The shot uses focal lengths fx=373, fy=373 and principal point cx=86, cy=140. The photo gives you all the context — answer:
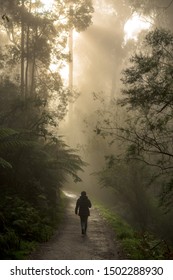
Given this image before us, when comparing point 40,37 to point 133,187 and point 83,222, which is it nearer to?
point 133,187

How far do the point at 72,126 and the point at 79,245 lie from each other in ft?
124

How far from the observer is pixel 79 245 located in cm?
1207

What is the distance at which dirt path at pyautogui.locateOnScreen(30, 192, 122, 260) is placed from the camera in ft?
34.4

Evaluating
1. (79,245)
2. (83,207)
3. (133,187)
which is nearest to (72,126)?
(133,187)

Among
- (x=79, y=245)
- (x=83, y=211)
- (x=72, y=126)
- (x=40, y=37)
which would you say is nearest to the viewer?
(x=79, y=245)

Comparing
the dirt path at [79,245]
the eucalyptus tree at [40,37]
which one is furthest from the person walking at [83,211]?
the eucalyptus tree at [40,37]

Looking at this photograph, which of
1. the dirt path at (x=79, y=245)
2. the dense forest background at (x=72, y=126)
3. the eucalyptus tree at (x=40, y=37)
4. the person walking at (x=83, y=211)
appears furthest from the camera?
the eucalyptus tree at (x=40, y=37)

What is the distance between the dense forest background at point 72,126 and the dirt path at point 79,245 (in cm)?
48

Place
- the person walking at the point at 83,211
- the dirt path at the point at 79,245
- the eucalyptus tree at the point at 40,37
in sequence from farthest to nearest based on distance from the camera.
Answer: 1. the eucalyptus tree at the point at 40,37
2. the person walking at the point at 83,211
3. the dirt path at the point at 79,245

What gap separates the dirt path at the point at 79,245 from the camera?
10.5 metres

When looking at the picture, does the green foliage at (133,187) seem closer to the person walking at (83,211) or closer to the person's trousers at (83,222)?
the person walking at (83,211)

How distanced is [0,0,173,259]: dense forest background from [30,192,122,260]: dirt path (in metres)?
0.48

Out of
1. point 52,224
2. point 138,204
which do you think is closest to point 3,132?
point 52,224

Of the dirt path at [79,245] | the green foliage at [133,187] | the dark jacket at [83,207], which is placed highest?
the green foliage at [133,187]
